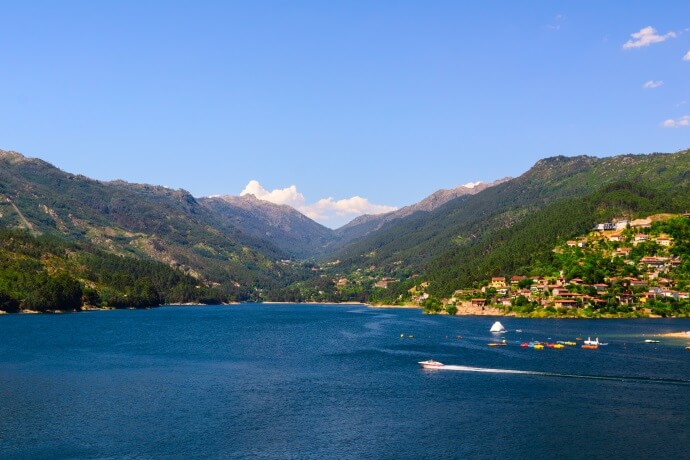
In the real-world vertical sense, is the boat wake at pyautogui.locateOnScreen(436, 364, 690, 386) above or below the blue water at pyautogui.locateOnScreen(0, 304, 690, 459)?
above

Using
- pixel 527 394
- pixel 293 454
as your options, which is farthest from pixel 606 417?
pixel 293 454

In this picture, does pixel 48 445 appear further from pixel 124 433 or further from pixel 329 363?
pixel 329 363

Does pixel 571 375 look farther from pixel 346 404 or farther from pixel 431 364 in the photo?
pixel 346 404

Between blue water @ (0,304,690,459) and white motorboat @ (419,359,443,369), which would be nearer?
blue water @ (0,304,690,459)

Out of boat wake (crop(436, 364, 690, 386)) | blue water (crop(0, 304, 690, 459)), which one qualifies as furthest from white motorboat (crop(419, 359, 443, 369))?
blue water (crop(0, 304, 690, 459))

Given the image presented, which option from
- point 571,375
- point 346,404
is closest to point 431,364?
point 571,375

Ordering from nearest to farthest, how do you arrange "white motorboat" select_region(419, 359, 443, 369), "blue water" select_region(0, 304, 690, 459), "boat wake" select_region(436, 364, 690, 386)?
"blue water" select_region(0, 304, 690, 459) < "boat wake" select_region(436, 364, 690, 386) < "white motorboat" select_region(419, 359, 443, 369)

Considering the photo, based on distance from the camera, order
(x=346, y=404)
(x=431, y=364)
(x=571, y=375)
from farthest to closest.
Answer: (x=431, y=364) < (x=571, y=375) < (x=346, y=404)

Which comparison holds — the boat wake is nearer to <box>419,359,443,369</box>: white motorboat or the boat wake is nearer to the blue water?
the blue water

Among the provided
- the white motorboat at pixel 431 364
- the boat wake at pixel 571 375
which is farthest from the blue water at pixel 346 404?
the white motorboat at pixel 431 364
